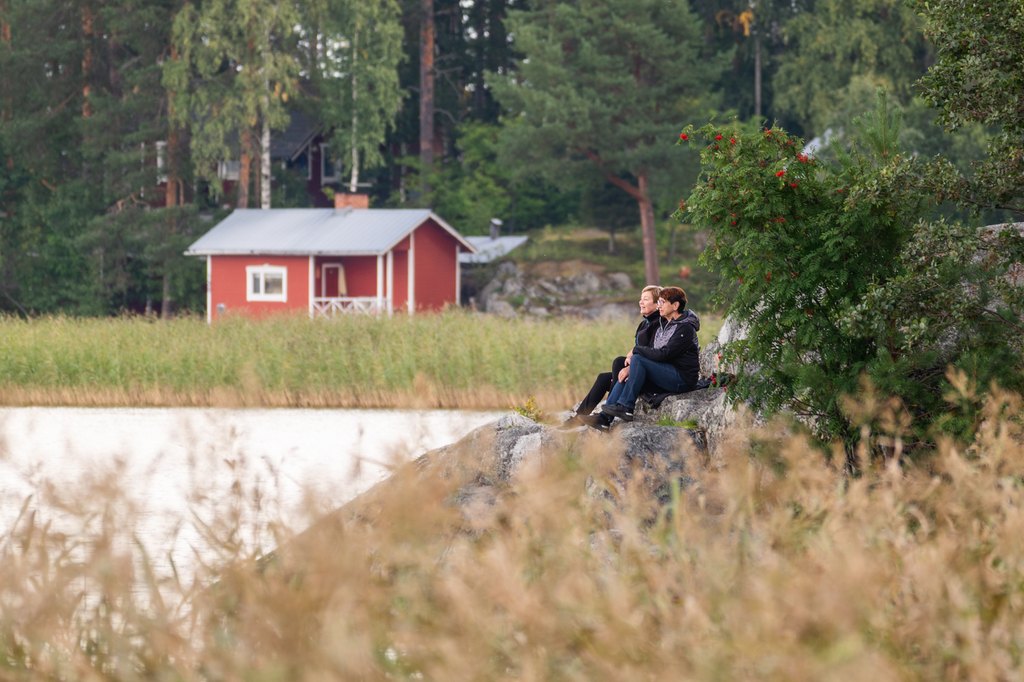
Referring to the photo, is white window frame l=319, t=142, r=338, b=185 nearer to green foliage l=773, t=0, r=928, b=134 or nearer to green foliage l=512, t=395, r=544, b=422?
Answer: green foliage l=773, t=0, r=928, b=134

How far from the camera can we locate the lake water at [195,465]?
4566 mm

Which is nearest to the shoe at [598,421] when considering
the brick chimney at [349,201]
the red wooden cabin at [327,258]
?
the red wooden cabin at [327,258]

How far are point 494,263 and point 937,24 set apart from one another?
34.6 metres

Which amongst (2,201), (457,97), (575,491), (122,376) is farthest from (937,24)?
(457,97)

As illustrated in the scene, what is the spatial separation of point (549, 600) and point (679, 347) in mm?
7793

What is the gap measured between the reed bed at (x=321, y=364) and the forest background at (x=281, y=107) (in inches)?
746

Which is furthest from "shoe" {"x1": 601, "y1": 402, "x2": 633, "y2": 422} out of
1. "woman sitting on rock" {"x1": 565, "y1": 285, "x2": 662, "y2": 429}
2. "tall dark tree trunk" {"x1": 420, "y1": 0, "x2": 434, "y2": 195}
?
"tall dark tree trunk" {"x1": 420, "y1": 0, "x2": 434, "y2": 195}

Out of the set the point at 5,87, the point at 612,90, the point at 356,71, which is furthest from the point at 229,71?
the point at 612,90

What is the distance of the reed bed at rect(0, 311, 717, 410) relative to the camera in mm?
20297

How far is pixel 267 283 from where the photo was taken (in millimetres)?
41688

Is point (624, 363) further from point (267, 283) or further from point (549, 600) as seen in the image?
point (267, 283)

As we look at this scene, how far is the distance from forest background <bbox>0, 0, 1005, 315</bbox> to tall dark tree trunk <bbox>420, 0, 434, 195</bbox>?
0.11 metres

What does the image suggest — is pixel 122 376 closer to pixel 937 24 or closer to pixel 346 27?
pixel 937 24

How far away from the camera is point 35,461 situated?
5.31 meters
